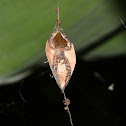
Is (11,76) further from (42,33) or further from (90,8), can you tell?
(90,8)

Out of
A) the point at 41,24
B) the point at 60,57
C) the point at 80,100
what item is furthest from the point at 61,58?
the point at 80,100

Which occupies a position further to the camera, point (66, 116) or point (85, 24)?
point (66, 116)

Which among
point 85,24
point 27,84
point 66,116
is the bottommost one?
point 66,116

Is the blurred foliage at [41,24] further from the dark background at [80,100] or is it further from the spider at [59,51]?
the dark background at [80,100]

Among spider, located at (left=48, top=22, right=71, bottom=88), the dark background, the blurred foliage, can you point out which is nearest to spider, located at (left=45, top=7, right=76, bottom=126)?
spider, located at (left=48, top=22, right=71, bottom=88)

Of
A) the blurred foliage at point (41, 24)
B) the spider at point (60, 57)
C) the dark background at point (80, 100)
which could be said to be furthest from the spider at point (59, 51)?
the dark background at point (80, 100)

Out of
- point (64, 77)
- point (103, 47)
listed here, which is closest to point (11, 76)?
point (64, 77)
